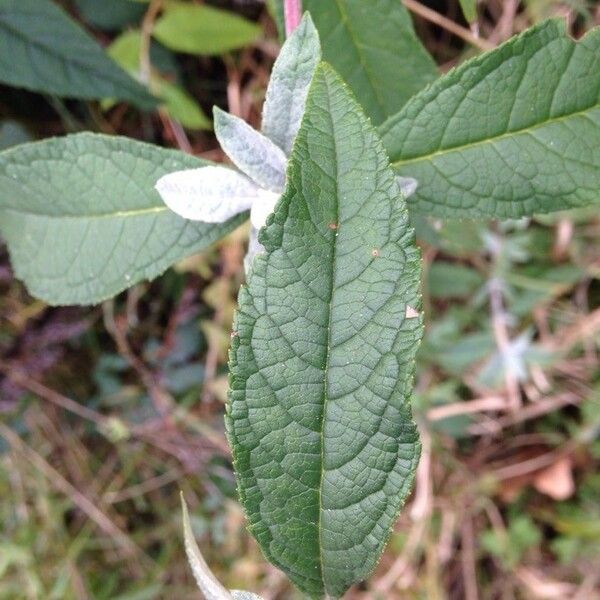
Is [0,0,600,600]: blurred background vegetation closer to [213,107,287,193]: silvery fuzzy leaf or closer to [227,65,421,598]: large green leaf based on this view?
[213,107,287,193]: silvery fuzzy leaf

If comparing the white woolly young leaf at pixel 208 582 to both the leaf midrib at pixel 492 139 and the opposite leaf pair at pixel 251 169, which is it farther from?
the leaf midrib at pixel 492 139

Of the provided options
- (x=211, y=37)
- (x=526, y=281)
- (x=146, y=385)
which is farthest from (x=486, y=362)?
(x=211, y=37)

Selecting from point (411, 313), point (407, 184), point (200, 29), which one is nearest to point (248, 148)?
point (407, 184)

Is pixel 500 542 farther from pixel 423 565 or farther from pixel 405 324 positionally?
pixel 405 324

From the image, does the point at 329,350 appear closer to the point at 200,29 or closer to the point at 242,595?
the point at 242,595

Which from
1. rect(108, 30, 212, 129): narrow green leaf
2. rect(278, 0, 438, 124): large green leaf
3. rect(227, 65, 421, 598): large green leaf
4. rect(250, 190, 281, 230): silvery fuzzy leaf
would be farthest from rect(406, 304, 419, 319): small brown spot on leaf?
rect(108, 30, 212, 129): narrow green leaf

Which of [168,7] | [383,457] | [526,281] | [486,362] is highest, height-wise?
[168,7]

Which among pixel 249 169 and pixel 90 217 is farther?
pixel 90 217
